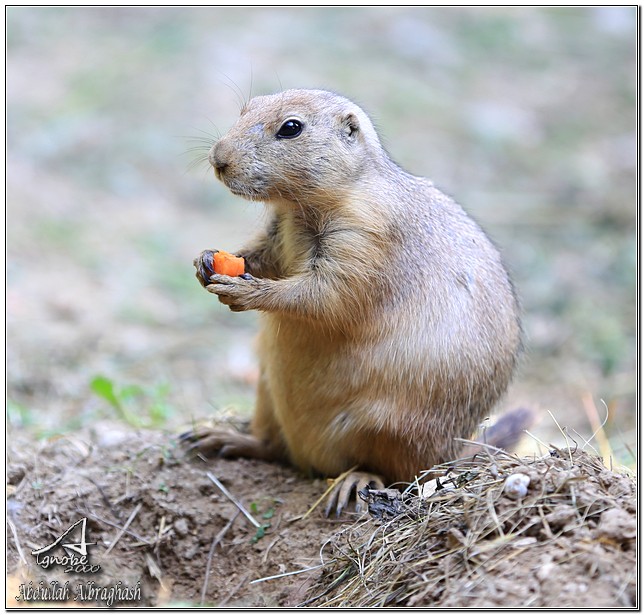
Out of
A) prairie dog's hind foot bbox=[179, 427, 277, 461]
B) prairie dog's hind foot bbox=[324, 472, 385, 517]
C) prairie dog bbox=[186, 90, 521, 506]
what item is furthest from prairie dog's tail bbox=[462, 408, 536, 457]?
prairie dog's hind foot bbox=[179, 427, 277, 461]

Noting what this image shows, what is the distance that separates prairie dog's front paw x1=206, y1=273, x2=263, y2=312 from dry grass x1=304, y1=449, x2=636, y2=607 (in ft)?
3.99

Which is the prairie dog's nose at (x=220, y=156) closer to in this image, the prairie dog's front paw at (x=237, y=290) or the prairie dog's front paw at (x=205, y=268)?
the prairie dog's front paw at (x=205, y=268)

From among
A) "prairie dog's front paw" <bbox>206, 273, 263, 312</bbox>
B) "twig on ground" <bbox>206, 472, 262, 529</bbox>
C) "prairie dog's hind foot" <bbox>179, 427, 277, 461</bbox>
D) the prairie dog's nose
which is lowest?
"twig on ground" <bbox>206, 472, 262, 529</bbox>

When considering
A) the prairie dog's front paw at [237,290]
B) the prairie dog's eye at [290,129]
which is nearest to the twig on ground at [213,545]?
the prairie dog's front paw at [237,290]

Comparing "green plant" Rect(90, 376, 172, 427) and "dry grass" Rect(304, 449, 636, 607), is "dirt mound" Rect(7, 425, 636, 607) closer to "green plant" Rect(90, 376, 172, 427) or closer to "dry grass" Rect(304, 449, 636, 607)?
"dry grass" Rect(304, 449, 636, 607)

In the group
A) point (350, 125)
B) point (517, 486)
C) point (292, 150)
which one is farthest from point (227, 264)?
point (517, 486)

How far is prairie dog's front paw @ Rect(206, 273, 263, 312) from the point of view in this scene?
412 cm

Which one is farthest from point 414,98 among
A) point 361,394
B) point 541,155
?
point 361,394

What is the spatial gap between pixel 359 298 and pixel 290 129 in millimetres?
966

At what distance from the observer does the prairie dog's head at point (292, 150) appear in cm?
422

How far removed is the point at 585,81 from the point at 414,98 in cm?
358

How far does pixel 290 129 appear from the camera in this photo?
4344 millimetres
